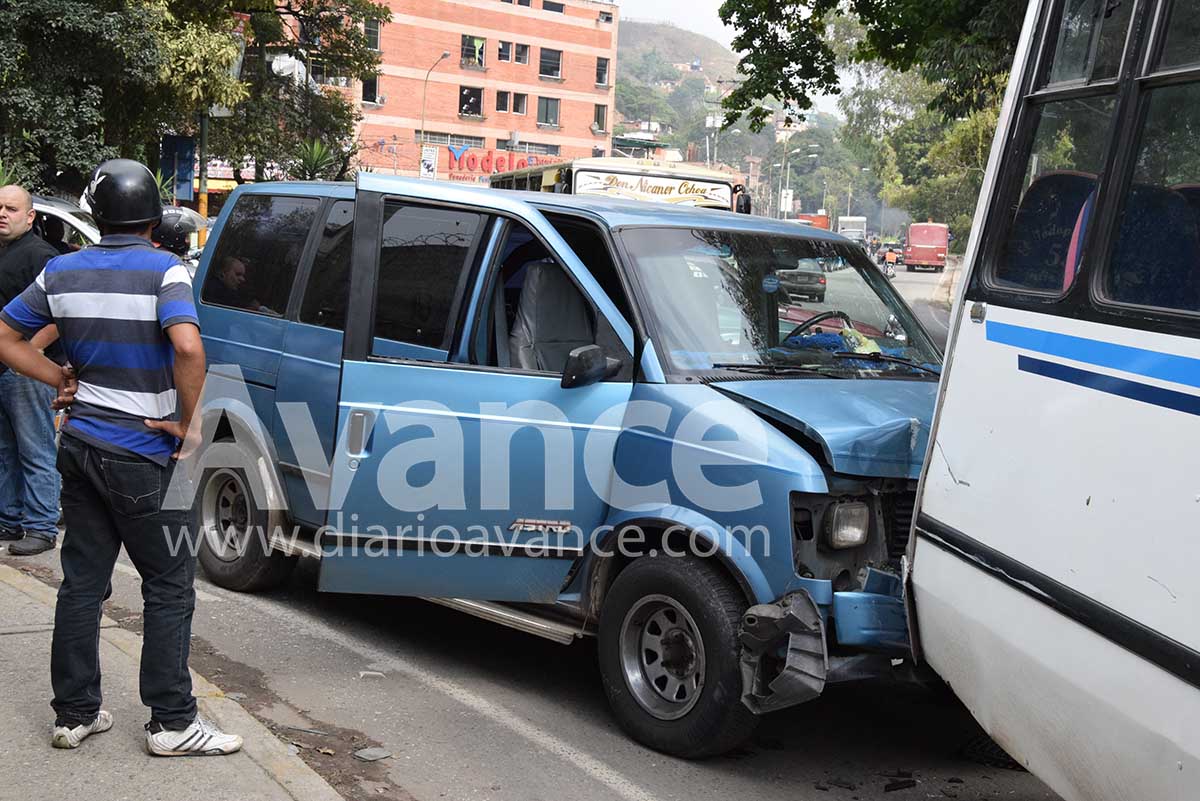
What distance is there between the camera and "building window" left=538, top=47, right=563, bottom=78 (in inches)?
3241

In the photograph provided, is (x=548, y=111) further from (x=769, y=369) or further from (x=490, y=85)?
(x=769, y=369)

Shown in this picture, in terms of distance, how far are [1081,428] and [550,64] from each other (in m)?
82.3

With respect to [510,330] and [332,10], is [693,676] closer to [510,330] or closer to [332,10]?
[510,330]

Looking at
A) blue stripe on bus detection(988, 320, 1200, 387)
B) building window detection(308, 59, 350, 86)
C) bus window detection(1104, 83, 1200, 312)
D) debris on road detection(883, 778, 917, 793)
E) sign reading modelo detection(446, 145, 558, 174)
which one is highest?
building window detection(308, 59, 350, 86)

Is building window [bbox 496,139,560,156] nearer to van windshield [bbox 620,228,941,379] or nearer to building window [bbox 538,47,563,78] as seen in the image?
building window [bbox 538,47,563,78]

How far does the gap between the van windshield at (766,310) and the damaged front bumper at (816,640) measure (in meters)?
1.03

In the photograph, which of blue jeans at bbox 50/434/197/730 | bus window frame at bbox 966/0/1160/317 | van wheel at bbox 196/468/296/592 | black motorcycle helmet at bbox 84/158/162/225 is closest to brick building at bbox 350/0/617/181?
van wheel at bbox 196/468/296/592

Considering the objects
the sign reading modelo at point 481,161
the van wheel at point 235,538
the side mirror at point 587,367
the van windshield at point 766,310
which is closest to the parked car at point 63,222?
the van wheel at point 235,538

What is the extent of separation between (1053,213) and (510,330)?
261 centimetres

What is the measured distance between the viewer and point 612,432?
497cm

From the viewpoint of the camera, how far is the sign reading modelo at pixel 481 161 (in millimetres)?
73312

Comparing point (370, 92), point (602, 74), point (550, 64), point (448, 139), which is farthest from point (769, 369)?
point (602, 74)

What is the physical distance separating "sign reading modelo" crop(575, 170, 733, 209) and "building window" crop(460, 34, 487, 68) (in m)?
63.7

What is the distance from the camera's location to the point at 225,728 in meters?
4.45
